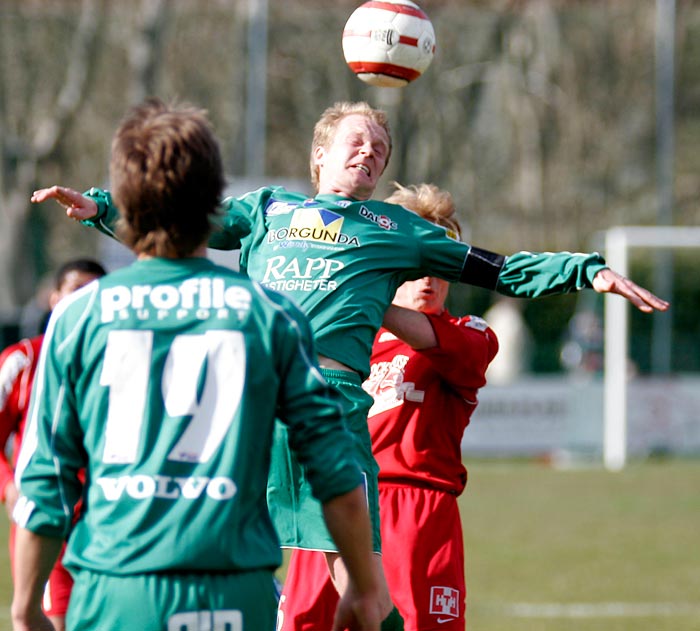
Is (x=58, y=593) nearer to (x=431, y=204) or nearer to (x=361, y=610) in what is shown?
(x=431, y=204)

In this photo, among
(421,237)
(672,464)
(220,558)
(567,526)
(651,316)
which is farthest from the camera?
(651,316)

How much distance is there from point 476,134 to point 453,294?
6147mm

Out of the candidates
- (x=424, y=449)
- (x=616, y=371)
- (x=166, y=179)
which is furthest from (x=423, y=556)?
(x=616, y=371)

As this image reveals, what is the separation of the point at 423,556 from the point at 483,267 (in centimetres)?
128

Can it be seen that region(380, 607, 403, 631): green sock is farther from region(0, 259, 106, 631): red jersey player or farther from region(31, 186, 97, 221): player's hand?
region(0, 259, 106, 631): red jersey player

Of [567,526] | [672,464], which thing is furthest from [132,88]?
[567,526]

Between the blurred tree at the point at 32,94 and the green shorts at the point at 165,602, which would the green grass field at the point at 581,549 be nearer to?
the green shorts at the point at 165,602

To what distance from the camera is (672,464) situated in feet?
60.6

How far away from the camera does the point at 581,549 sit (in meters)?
12.3

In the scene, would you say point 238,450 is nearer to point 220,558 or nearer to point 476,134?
point 220,558

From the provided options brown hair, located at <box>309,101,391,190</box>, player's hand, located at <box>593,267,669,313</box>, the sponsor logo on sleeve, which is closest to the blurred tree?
brown hair, located at <box>309,101,391,190</box>

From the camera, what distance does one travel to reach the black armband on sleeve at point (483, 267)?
4684 mm

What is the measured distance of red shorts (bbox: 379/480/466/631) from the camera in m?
5.30

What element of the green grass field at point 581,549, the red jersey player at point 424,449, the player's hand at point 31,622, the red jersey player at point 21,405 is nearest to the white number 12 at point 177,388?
the player's hand at point 31,622
